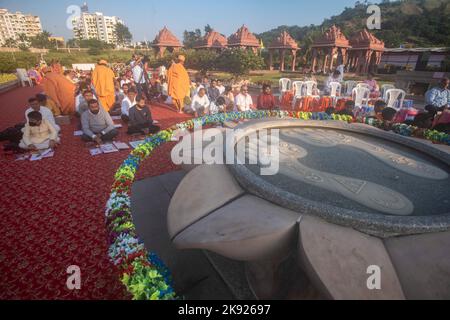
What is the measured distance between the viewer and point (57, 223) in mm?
2814

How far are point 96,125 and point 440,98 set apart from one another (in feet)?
27.8

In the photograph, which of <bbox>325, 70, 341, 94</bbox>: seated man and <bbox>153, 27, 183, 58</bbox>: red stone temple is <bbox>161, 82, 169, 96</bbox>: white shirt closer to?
<bbox>325, 70, 341, 94</bbox>: seated man

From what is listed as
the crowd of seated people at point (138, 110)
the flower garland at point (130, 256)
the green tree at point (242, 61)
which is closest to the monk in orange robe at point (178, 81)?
the crowd of seated people at point (138, 110)

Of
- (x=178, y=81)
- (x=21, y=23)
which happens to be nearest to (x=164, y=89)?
(x=178, y=81)

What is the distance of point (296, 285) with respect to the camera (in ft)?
6.08

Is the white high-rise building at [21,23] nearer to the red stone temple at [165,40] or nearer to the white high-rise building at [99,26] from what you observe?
the white high-rise building at [99,26]

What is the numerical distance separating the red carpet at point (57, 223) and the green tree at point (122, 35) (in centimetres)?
8572

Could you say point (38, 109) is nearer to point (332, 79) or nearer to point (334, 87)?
point (334, 87)

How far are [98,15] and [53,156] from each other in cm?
12663

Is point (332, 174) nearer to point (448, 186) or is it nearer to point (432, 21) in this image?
point (448, 186)

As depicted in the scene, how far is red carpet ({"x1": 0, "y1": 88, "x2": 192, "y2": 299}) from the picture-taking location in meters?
2.09

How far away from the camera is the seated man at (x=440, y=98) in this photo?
20.9 feet
